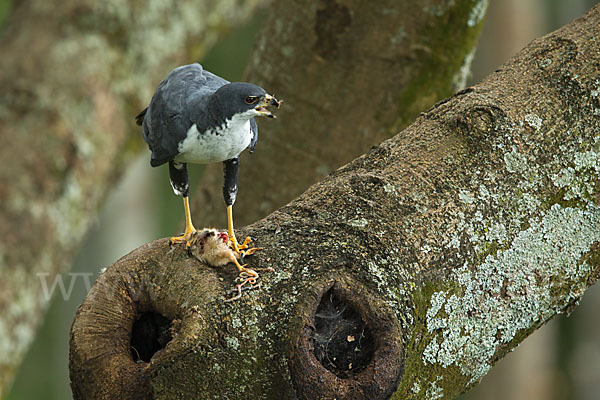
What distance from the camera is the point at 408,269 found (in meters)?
1.55

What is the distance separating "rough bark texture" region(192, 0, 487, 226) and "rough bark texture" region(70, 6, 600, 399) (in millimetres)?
1042

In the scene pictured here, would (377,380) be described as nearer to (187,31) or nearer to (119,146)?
(119,146)

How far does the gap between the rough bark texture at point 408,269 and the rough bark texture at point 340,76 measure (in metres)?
1.04

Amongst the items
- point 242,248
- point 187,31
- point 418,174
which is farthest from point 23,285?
point 418,174

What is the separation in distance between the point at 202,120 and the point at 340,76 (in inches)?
58.0

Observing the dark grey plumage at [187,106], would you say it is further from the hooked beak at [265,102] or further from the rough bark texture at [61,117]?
the rough bark texture at [61,117]

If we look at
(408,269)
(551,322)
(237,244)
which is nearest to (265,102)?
(237,244)

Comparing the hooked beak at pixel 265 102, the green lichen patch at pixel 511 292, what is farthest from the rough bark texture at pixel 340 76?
the hooked beak at pixel 265 102

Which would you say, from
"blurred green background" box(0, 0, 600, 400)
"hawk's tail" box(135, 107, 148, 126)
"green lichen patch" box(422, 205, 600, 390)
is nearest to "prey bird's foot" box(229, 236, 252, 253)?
"green lichen patch" box(422, 205, 600, 390)

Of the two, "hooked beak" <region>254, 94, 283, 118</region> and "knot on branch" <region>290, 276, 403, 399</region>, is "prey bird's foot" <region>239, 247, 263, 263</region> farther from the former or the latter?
"hooked beak" <region>254, 94, 283, 118</region>

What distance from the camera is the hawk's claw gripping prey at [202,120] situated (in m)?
1.59

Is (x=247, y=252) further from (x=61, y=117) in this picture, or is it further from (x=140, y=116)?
(x=61, y=117)

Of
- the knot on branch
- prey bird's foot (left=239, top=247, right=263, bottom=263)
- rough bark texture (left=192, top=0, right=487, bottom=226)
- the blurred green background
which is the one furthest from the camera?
the blurred green background

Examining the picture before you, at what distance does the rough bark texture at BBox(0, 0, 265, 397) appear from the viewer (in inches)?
129
